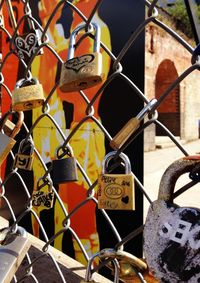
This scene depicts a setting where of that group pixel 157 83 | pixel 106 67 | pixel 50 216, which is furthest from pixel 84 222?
pixel 157 83

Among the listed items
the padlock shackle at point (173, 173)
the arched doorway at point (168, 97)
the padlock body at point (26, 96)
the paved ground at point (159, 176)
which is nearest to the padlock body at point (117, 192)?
the padlock shackle at point (173, 173)

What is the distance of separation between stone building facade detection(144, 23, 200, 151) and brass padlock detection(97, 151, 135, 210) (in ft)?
22.3

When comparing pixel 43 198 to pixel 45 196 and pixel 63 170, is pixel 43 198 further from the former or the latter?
pixel 63 170

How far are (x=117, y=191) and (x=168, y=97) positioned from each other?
376 inches

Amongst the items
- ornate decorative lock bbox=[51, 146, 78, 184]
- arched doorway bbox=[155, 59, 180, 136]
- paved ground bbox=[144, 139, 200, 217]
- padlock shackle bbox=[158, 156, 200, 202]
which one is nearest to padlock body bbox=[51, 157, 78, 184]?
ornate decorative lock bbox=[51, 146, 78, 184]

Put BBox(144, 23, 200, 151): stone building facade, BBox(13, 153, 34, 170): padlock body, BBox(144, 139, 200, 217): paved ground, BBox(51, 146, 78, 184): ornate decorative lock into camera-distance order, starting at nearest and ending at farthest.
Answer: BBox(51, 146, 78, 184): ornate decorative lock < BBox(13, 153, 34, 170): padlock body < BBox(144, 139, 200, 217): paved ground < BBox(144, 23, 200, 151): stone building facade

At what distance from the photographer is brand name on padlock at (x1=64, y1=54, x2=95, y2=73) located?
59cm

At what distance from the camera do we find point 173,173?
41 cm

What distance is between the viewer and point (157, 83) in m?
A: 9.80

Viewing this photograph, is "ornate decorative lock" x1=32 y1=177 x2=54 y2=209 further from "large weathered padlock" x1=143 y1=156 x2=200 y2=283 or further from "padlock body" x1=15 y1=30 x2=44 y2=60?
"large weathered padlock" x1=143 y1=156 x2=200 y2=283

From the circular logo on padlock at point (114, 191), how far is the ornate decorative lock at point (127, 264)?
3.1 inches

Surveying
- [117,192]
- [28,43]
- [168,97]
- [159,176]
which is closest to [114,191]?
[117,192]

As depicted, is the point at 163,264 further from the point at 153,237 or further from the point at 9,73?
the point at 9,73

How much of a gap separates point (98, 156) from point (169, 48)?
714 centimetres
